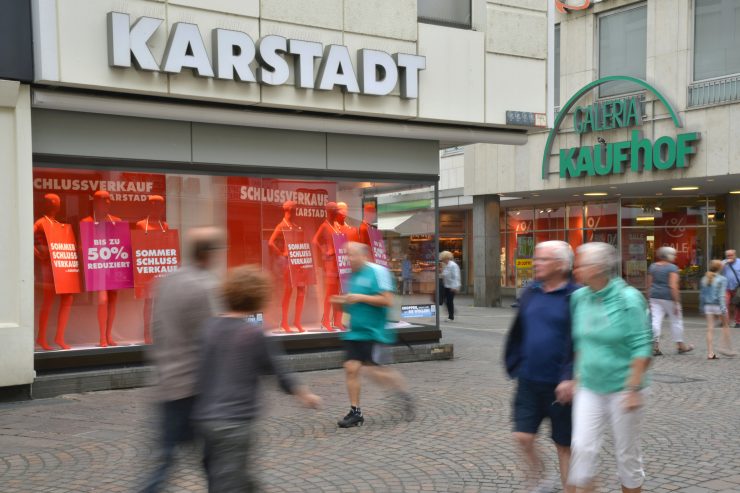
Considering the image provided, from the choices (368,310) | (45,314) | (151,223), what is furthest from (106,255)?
(368,310)

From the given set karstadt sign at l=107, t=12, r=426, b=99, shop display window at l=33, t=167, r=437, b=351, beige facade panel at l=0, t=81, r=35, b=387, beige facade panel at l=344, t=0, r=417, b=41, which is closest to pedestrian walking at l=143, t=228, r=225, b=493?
beige facade panel at l=0, t=81, r=35, b=387

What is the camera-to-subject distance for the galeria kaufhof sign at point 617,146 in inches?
770

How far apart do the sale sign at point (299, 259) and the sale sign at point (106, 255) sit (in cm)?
253

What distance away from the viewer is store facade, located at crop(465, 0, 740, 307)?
19453mm

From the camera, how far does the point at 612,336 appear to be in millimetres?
4590

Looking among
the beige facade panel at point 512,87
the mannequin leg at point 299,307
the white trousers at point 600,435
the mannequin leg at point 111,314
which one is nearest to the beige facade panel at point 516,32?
the beige facade panel at point 512,87

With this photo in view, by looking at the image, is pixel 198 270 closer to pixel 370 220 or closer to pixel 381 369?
pixel 381 369

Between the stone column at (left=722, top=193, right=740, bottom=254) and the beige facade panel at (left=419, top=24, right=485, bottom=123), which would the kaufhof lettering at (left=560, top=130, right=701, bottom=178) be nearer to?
the stone column at (left=722, top=193, right=740, bottom=254)

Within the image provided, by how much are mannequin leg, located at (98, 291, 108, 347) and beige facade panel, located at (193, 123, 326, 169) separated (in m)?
2.20

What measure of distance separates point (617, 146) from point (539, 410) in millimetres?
17236

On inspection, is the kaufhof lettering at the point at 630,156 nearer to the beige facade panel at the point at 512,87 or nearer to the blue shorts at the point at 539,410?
the beige facade panel at the point at 512,87

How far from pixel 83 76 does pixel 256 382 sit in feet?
21.2

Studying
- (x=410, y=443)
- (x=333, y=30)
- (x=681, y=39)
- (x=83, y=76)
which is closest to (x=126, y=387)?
(x=83, y=76)

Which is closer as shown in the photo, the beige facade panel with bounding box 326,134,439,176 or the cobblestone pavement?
the cobblestone pavement
